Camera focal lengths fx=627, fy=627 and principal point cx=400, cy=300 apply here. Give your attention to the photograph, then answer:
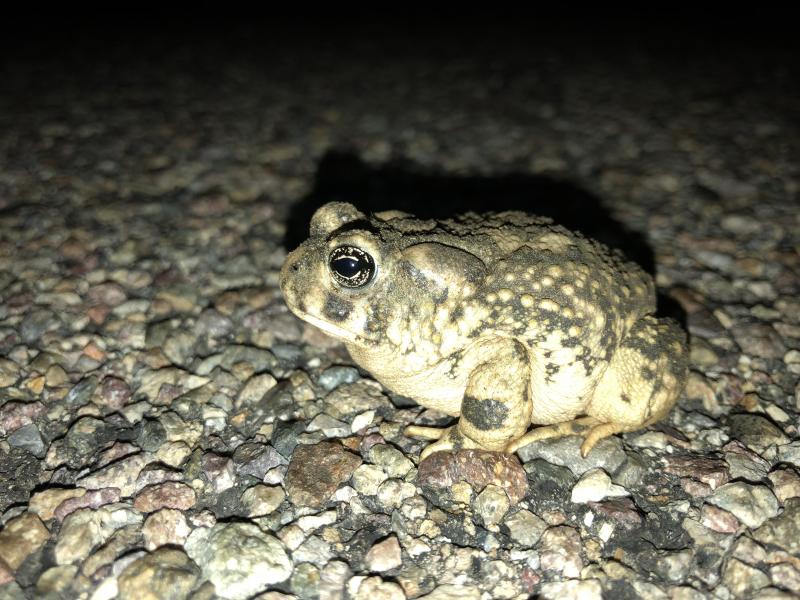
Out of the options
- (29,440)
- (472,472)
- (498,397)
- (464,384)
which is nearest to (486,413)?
(498,397)

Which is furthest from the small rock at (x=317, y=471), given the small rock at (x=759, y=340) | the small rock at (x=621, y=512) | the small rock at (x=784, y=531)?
the small rock at (x=759, y=340)

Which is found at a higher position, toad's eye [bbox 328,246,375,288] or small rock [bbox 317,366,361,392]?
toad's eye [bbox 328,246,375,288]

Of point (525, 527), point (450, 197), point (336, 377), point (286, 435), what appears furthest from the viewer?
point (450, 197)

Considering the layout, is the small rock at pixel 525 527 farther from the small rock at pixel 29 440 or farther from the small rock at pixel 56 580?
the small rock at pixel 29 440

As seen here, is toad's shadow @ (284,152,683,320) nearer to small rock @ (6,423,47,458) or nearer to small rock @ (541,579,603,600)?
small rock @ (6,423,47,458)

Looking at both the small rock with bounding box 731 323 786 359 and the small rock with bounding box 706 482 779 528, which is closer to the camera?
the small rock with bounding box 706 482 779 528

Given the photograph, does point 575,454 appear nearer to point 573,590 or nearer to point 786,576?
point 573,590

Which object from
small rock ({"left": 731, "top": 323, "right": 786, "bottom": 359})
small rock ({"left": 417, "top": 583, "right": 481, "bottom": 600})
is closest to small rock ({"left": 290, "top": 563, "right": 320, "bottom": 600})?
small rock ({"left": 417, "top": 583, "right": 481, "bottom": 600})

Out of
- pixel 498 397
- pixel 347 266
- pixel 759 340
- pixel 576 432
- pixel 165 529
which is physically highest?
pixel 347 266
